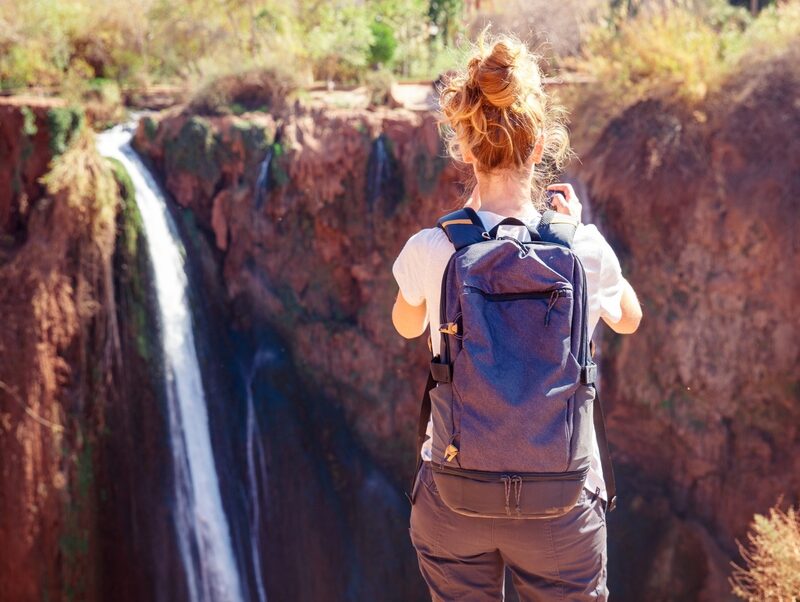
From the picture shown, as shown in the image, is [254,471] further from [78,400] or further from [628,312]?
[628,312]

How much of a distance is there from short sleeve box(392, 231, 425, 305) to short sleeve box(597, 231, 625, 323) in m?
0.46

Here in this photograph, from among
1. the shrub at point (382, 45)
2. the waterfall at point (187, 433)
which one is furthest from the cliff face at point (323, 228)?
the shrub at point (382, 45)

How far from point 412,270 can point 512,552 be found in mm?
759

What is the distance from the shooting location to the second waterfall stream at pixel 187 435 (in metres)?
8.74

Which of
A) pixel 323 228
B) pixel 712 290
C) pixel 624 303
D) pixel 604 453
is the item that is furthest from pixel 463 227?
pixel 323 228

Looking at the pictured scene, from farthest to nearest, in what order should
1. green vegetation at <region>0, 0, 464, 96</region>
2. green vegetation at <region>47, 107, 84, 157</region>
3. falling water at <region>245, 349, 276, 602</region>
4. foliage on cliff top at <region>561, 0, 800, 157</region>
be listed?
1. green vegetation at <region>0, 0, 464, 96</region>
2. green vegetation at <region>47, 107, 84, 157</region>
3. foliage on cliff top at <region>561, 0, 800, 157</region>
4. falling water at <region>245, 349, 276, 602</region>

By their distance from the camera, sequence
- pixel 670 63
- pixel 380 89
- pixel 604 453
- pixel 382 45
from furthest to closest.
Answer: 1. pixel 382 45
2. pixel 380 89
3. pixel 670 63
4. pixel 604 453

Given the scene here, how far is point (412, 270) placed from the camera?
2113mm

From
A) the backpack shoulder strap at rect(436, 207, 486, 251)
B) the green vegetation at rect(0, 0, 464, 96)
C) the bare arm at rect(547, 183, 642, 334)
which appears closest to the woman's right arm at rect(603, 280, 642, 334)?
the bare arm at rect(547, 183, 642, 334)

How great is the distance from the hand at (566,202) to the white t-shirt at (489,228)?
18 cm

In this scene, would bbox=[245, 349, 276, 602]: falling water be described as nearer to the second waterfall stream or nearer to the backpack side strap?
the second waterfall stream

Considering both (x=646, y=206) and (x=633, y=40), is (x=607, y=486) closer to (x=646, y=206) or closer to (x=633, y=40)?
(x=646, y=206)

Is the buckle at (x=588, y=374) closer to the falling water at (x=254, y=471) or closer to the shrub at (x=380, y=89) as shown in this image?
the falling water at (x=254, y=471)

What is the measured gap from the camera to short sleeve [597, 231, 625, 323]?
2076 mm
